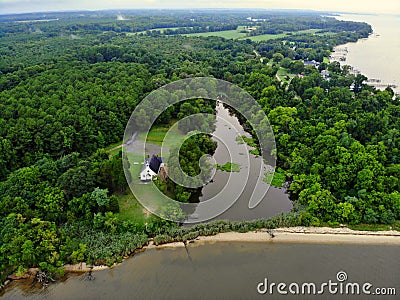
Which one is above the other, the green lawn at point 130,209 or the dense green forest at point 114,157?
the dense green forest at point 114,157

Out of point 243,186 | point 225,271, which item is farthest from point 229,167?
point 225,271

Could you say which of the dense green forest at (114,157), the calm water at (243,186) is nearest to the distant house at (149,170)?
the dense green forest at (114,157)

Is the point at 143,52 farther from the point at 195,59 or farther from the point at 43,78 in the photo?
the point at 43,78

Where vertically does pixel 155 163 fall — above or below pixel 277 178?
above

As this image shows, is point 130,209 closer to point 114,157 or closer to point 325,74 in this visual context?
point 114,157

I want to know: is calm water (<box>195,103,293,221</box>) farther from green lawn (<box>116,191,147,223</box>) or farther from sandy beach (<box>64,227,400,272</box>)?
green lawn (<box>116,191,147,223</box>)

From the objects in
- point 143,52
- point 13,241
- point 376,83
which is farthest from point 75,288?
point 376,83

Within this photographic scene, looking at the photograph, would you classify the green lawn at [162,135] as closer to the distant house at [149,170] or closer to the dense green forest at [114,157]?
the dense green forest at [114,157]

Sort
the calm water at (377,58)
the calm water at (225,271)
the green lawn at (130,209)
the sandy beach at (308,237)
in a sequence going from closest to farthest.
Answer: the calm water at (225,271) < the sandy beach at (308,237) < the green lawn at (130,209) < the calm water at (377,58)
